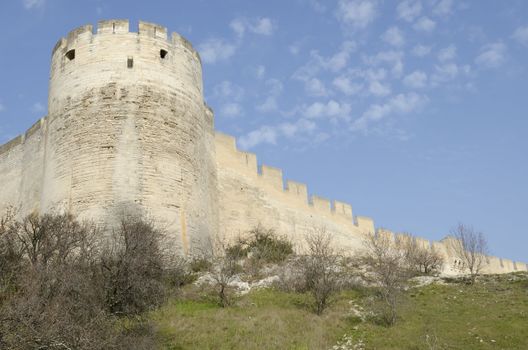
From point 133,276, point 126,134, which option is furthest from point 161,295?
point 126,134

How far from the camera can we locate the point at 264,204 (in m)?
26.7

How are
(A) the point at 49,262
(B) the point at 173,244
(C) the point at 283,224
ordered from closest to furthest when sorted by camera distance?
(A) the point at 49,262, (B) the point at 173,244, (C) the point at 283,224

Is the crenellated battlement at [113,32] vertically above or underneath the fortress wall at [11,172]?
above

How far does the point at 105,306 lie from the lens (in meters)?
14.7

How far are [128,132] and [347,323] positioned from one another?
8.87 m

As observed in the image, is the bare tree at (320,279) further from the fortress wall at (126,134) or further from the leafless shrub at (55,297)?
the leafless shrub at (55,297)

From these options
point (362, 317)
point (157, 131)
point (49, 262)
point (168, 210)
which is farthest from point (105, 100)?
point (362, 317)

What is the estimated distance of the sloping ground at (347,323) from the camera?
47.0 ft

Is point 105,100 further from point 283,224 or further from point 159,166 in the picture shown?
point 283,224

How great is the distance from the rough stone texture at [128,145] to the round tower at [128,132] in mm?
32

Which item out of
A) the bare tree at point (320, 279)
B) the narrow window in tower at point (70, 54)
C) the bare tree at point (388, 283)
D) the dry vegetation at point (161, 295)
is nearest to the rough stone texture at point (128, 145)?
the narrow window in tower at point (70, 54)

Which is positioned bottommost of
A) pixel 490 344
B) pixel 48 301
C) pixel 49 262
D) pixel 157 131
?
pixel 490 344

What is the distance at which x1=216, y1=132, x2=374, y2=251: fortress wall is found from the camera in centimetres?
2534

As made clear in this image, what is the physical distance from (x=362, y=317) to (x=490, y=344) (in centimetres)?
318
